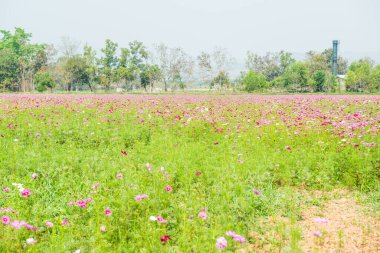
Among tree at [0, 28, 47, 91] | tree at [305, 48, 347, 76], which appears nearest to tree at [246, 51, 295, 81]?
tree at [305, 48, 347, 76]

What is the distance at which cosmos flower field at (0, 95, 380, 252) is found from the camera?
3332 millimetres

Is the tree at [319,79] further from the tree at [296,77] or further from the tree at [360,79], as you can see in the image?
the tree at [360,79]

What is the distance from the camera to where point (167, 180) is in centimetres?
456

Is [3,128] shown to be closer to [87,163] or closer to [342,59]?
[87,163]

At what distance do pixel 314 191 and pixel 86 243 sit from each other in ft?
11.4

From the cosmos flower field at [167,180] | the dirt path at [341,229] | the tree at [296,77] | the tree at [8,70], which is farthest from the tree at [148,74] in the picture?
the dirt path at [341,229]

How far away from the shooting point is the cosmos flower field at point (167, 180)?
10.9 ft

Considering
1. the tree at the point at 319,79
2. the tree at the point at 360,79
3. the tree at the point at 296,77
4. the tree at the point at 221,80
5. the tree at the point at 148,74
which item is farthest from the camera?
the tree at the point at 221,80

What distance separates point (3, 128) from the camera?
8219 millimetres

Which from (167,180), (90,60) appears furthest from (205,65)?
(167,180)

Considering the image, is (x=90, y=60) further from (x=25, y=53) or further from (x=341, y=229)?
(x=341, y=229)

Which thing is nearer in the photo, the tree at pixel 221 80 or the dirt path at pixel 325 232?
Answer: the dirt path at pixel 325 232

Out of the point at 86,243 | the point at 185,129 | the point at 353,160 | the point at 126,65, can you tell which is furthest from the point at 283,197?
the point at 126,65

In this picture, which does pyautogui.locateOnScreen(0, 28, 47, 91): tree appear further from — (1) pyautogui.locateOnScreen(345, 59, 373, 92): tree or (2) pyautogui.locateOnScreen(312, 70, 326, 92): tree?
(1) pyautogui.locateOnScreen(345, 59, 373, 92): tree
